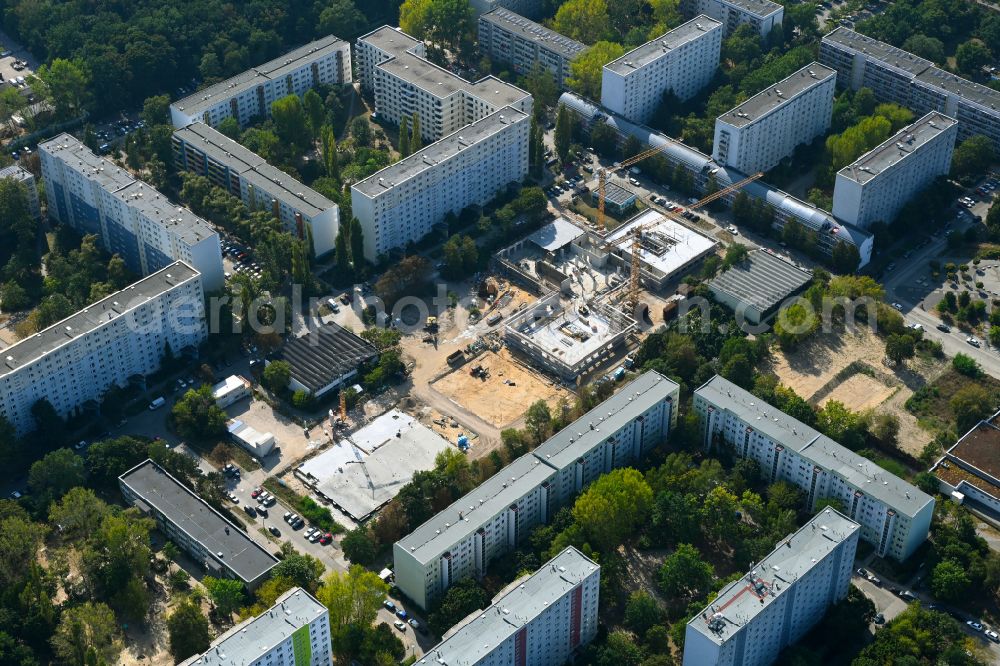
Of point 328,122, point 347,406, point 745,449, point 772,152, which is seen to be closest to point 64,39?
point 328,122

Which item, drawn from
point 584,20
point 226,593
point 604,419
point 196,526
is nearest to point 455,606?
point 226,593

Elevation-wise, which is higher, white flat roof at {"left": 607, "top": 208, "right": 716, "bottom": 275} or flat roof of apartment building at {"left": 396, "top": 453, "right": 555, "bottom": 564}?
flat roof of apartment building at {"left": 396, "top": 453, "right": 555, "bottom": 564}

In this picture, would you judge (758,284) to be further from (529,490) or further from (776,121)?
(529,490)

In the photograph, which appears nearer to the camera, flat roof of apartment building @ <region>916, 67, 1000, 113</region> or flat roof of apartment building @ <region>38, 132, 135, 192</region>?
flat roof of apartment building @ <region>38, 132, 135, 192</region>

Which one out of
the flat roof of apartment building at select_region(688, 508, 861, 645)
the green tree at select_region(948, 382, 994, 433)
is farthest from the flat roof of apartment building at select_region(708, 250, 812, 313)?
the flat roof of apartment building at select_region(688, 508, 861, 645)

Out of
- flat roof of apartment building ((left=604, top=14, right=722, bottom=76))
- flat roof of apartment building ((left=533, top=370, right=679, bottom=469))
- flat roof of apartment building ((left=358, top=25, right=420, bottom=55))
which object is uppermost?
flat roof of apartment building ((left=604, top=14, right=722, bottom=76))

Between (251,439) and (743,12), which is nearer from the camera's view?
(251,439)

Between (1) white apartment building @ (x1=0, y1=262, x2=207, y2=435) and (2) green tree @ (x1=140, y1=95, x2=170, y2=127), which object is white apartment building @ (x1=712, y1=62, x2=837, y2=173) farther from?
(2) green tree @ (x1=140, y1=95, x2=170, y2=127)
